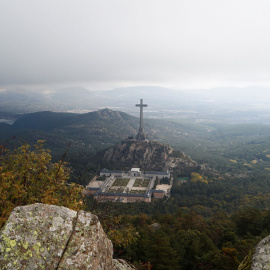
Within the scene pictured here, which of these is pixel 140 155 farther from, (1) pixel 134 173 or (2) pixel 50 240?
(2) pixel 50 240

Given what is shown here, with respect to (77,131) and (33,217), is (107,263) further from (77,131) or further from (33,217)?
(77,131)

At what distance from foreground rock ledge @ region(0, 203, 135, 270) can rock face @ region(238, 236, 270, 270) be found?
3013 millimetres

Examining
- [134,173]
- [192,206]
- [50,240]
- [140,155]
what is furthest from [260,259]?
[140,155]

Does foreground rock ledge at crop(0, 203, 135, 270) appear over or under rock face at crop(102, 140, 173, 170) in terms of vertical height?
over

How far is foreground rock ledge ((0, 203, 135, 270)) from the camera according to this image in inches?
166

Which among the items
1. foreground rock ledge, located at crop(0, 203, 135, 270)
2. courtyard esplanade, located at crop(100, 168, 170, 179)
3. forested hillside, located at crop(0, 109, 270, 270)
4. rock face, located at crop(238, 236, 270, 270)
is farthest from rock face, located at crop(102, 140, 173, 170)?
foreground rock ledge, located at crop(0, 203, 135, 270)

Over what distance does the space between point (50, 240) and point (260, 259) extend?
4104 millimetres

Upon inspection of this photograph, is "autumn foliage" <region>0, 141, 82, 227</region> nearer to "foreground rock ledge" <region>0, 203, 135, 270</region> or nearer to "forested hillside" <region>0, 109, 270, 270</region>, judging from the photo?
"forested hillside" <region>0, 109, 270, 270</region>

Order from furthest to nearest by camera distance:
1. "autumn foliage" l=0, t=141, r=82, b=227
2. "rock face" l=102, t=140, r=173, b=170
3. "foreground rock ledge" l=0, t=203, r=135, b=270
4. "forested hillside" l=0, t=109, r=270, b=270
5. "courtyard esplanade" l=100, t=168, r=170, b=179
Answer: "rock face" l=102, t=140, r=173, b=170
"courtyard esplanade" l=100, t=168, r=170, b=179
"forested hillside" l=0, t=109, r=270, b=270
"autumn foliage" l=0, t=141, r=82, b=227
"foreground rock ledge" l=0, t=203, r=135, b=270

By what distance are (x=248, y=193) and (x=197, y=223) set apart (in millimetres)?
31276

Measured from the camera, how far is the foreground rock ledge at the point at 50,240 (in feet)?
13.9

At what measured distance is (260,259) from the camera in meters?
4.33

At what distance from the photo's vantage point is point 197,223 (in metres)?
22.8

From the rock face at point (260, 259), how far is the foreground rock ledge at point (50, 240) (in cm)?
301
